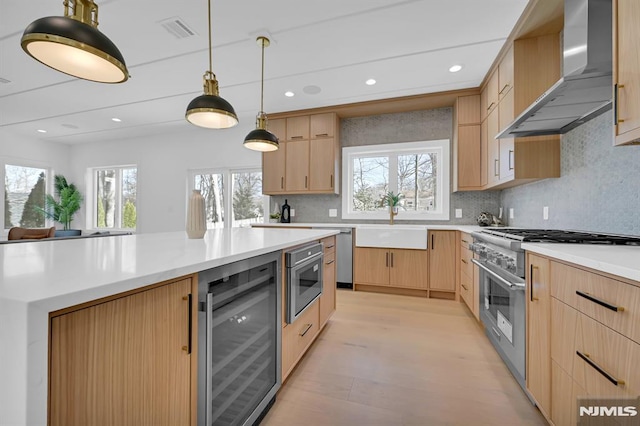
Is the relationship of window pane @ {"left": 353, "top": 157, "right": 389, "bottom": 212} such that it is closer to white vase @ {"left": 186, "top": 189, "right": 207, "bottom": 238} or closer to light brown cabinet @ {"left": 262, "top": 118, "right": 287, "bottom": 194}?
light brown cabinet @ {"left": 262, "top": 118, "right": 287, "bottom": 194}

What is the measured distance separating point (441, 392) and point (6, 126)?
7.81 metres

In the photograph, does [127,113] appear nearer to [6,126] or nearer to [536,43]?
[6,126]

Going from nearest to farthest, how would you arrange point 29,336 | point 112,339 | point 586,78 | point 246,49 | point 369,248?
point 29,336 → point 112,339 → point 586,78 → point 246,49 → point 369,248

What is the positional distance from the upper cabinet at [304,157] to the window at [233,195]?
2.45 feet

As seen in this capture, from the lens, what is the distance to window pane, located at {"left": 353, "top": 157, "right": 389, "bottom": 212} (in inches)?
169

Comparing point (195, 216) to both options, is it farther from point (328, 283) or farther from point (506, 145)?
point (506, 145)

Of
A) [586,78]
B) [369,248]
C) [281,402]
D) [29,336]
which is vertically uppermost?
[586,78]

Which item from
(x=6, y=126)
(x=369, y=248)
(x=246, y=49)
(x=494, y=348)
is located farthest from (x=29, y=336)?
(x=6, y=126)

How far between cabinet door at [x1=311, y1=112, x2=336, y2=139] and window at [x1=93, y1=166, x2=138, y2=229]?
4278 millimetres

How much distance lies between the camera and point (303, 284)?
1.82 metres

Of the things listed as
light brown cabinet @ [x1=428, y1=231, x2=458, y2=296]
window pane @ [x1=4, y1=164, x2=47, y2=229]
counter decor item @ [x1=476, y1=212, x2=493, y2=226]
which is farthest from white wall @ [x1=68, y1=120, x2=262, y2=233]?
counter decor item @ [x1=476, y1=212, x2=493, y2=226]

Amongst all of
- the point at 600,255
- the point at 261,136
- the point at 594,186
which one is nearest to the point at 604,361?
the point at 600,255

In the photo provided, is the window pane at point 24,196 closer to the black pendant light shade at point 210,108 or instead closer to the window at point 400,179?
the black pendant light shade at point 210,108

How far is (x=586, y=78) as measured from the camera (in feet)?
4.54
